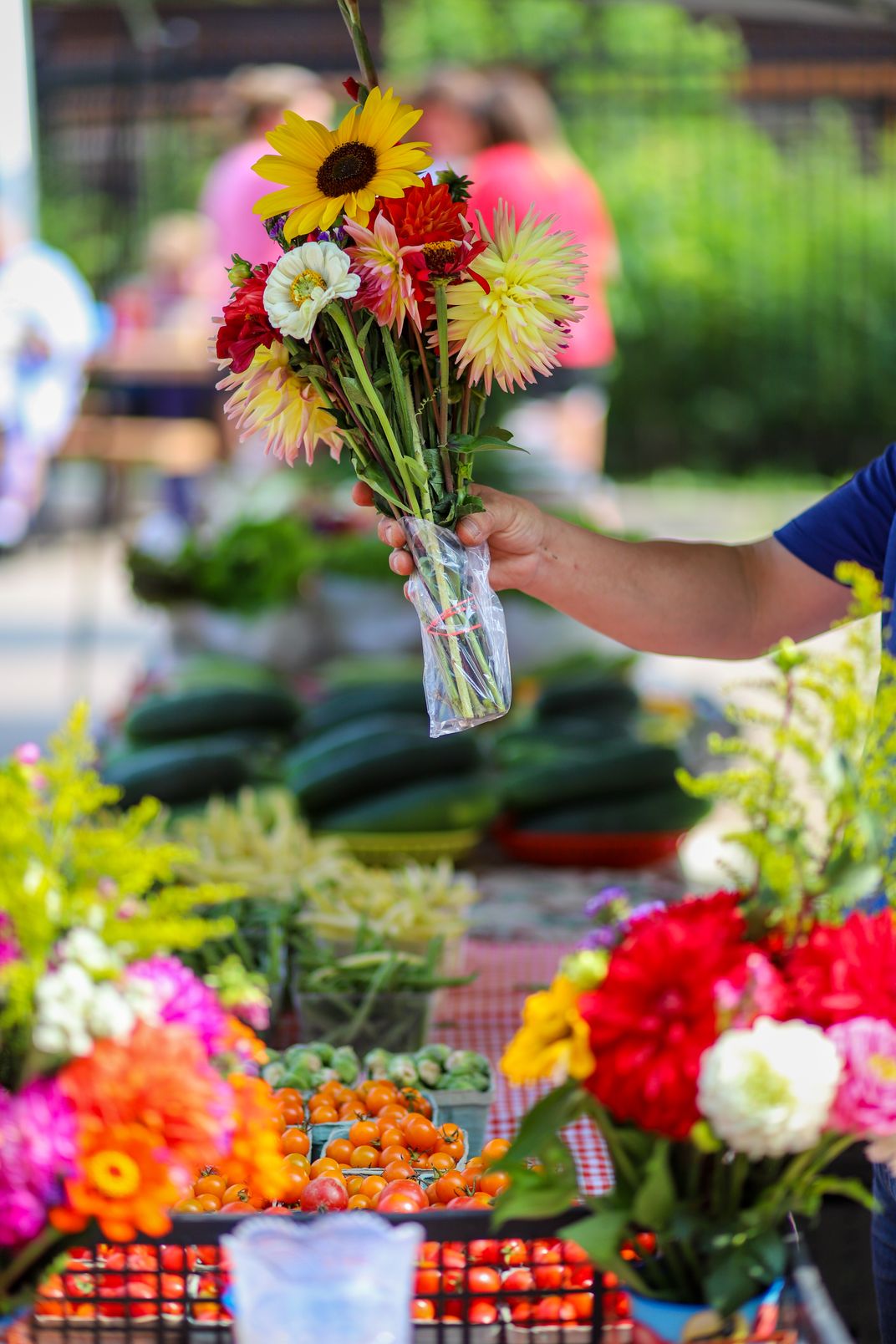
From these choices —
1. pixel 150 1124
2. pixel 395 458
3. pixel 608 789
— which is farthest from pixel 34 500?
pixel 150 1124

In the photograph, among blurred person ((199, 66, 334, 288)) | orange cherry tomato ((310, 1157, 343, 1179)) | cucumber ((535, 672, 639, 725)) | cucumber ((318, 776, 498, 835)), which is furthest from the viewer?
blurred person ((199, 66, 334, 288))

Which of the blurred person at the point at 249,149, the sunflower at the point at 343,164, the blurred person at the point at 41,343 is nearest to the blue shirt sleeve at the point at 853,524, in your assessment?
the sunflower at the point at 343,164

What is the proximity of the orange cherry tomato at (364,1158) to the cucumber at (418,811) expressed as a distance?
4.89ft

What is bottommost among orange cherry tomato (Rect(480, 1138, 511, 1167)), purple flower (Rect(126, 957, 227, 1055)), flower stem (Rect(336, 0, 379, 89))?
orange cherry tomato (Rect(480, 1138, 511, 1167))

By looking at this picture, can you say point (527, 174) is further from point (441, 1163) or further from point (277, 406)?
point (441, 1163)

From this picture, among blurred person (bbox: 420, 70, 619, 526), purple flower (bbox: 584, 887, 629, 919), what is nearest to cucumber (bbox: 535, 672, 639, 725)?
blurred person (bbox: 420, 70, 619, 526)

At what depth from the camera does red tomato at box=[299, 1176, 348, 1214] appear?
1479 mm

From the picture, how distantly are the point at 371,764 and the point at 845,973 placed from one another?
2.21 m

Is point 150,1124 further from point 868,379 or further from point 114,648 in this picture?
point 868,379

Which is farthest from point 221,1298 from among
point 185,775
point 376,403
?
point 185,775

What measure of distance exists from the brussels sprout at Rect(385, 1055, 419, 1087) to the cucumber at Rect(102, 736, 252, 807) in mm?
1392

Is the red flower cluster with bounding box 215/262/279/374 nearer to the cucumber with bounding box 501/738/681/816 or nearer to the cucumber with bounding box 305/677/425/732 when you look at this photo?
the cucumber with bounding box 501/738/681/816

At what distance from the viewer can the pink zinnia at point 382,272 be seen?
4.78 feet

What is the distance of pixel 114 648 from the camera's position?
809 cm
